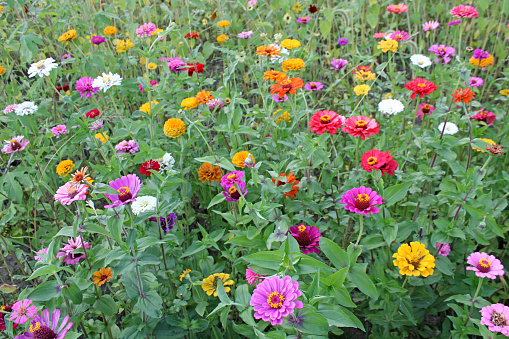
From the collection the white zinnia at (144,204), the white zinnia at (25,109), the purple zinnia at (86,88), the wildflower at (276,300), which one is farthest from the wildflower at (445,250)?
the white zinnia at (25,109)

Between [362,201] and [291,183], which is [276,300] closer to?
[362,201]

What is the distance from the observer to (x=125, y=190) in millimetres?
1042

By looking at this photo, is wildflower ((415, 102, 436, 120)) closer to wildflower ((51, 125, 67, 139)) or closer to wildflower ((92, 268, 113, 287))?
wildflower ((92, 268, 113, 287))

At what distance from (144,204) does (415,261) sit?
40.5 inches

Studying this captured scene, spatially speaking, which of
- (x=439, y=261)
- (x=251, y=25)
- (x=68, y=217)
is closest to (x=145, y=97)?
(x=68, y=217)

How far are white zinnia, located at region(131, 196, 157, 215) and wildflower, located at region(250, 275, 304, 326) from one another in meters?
0.64

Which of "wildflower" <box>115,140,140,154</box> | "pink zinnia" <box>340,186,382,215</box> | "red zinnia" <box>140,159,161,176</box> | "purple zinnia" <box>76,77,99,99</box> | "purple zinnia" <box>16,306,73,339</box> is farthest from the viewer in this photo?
"purple zinnia" <box>76,77,99,99</box>

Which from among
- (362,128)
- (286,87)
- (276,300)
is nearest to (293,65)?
(286,87)

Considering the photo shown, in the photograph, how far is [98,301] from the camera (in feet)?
3.99

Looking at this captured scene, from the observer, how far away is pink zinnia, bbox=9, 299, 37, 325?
101cm

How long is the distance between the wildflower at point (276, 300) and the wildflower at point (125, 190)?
1.66ft

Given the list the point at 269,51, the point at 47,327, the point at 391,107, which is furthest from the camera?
the point at 269,51

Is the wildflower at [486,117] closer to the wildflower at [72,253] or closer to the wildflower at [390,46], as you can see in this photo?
the wildflower at [390,46]

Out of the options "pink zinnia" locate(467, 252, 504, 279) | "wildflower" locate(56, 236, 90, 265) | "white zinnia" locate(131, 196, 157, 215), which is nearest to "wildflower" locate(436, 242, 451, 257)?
"pink zinnia" locate(467, 252, 504, 279)
